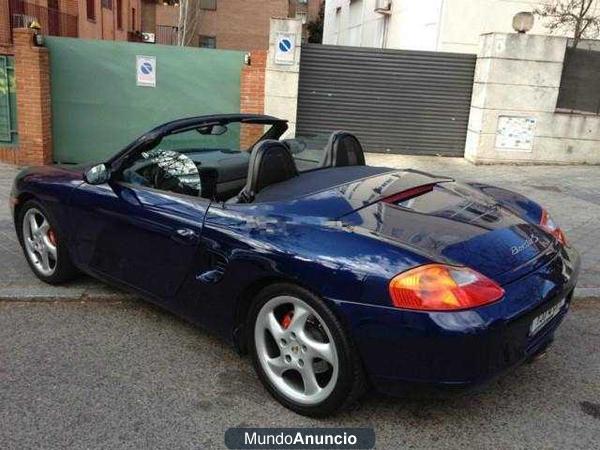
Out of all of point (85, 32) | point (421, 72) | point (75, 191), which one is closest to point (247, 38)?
point (85, 32)

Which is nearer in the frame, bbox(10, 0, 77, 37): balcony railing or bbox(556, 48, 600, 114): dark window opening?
bbox(556, 48, 600, 114): dark window opening

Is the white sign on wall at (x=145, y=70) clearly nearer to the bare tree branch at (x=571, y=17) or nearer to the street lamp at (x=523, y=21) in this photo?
the street lamp at (x=523, y=21)

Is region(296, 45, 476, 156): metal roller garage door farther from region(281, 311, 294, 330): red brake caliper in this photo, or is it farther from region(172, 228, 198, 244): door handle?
region(281, 311, 294, 330): red brake caliper

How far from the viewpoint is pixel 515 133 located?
11.1 metres

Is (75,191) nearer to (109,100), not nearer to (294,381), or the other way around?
(294,381)

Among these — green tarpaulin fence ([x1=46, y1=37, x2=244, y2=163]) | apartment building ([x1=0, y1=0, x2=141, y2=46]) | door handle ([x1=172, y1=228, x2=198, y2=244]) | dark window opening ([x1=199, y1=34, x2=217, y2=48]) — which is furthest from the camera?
dark window opening ([x1=199, y1=34, x2=217, y2=48])

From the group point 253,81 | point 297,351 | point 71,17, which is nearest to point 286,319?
point 297,351

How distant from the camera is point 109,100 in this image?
10.1m

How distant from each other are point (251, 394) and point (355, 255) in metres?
1.01

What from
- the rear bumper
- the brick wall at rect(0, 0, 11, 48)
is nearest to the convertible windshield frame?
the rear bumper

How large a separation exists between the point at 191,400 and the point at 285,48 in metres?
8.39

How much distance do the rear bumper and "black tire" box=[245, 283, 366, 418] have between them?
0.05 meters

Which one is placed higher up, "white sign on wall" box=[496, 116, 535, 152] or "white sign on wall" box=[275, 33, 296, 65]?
"white sign on wall" box=[275, 33, 296, 65]

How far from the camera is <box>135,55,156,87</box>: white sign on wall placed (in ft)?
32.8
